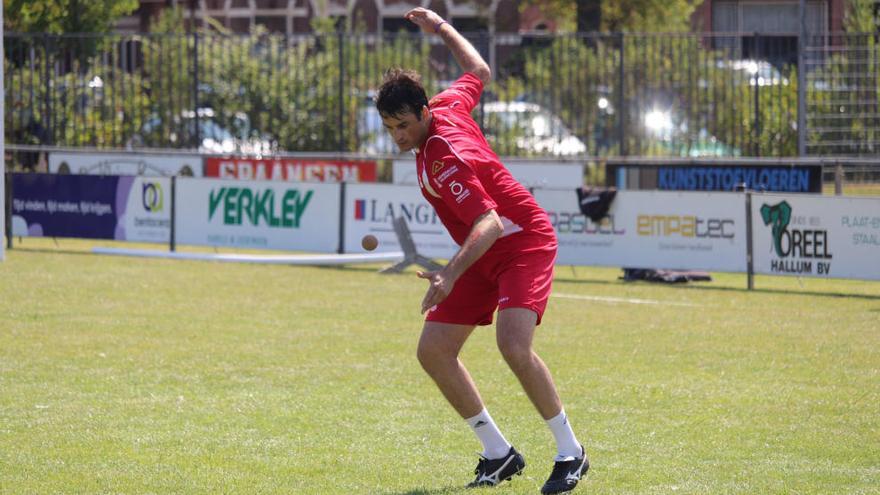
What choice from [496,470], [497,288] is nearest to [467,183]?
[497,288]

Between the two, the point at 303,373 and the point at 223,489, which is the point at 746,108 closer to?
the point at 303,373

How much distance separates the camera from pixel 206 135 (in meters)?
27.9

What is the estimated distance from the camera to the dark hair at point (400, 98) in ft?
20.8

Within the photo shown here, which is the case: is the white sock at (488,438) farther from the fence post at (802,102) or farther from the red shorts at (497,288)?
the fence post at (802,102)

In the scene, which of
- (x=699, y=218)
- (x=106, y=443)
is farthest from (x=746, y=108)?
(x=106, y=443)

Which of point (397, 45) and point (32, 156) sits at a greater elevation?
point (397, 45)

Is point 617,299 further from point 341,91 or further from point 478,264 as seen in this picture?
point 341,91

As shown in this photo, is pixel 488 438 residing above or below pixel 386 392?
above

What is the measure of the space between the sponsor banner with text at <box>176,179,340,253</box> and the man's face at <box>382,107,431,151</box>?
13.0 meters

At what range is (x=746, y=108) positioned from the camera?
920 inches

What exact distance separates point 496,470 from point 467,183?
1497 mm

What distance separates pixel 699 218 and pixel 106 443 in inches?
421

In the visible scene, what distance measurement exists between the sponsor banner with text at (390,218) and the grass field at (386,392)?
2.39 m

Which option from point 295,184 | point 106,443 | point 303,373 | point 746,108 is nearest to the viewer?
point 106,443
